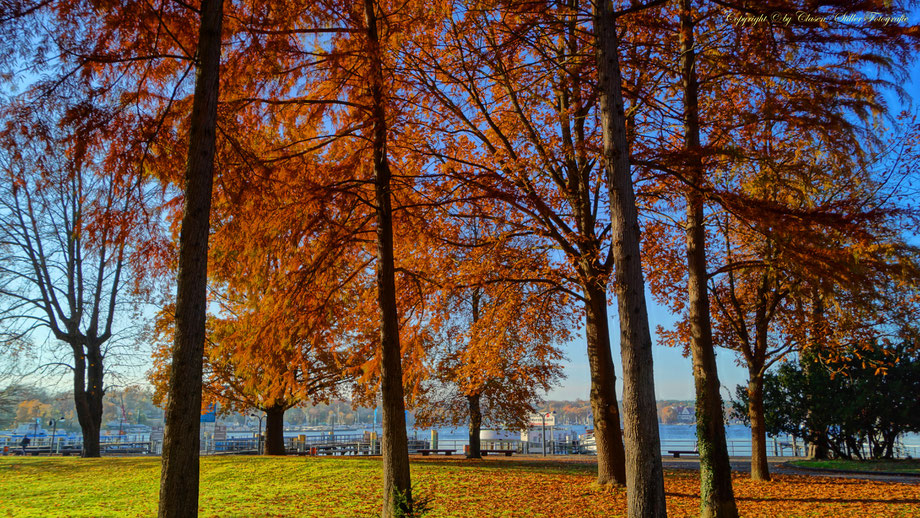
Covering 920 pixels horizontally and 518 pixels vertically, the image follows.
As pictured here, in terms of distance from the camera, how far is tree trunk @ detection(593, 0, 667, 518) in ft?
20.8

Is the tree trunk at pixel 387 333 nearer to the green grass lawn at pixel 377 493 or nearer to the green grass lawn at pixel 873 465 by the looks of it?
the green grass lawn at pixel 377 493

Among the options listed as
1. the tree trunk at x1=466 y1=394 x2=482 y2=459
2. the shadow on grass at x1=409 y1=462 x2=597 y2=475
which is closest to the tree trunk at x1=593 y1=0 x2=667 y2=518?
the shadow on grass at x1=409 y1=462 x2=597 y2=475

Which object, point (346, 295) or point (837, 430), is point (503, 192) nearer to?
point (346, 295)

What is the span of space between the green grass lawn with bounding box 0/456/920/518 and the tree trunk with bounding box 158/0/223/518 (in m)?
5.05

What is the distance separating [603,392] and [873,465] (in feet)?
49.0

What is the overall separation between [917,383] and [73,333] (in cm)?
3537

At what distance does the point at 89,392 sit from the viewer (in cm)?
2542

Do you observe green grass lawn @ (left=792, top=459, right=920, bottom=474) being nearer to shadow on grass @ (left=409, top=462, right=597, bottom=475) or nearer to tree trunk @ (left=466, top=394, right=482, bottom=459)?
shadow on grass @ (left=409, top=462, right=597, bottom=475)

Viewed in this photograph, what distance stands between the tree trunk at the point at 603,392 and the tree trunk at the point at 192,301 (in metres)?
8.11

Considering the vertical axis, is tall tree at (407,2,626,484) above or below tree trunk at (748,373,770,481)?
above

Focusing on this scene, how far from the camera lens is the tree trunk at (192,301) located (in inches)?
231

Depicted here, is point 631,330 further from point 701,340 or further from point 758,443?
point 758,443

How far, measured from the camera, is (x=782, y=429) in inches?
999

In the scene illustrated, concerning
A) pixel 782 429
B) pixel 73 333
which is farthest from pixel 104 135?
pixel 782 429
